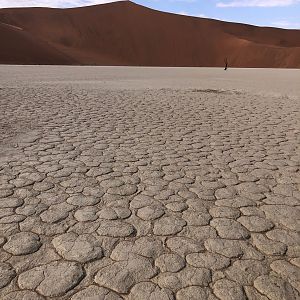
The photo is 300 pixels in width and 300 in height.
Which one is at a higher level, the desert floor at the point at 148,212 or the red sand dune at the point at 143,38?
the desert floor at the point at 148,212

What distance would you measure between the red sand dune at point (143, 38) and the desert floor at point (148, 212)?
142 feet

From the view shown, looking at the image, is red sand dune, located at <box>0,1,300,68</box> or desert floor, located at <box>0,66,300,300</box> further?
red sand dune, located at <box>0,1,300,68</box>

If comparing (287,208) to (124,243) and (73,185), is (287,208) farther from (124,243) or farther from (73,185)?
(73,185)

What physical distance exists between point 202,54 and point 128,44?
11703 mm

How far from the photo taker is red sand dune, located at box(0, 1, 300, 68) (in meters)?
58.0

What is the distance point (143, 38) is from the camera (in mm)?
64375

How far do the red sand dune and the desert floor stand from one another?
43.2 metres

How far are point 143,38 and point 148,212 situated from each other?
63765 mm

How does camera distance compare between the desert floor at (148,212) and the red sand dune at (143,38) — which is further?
the red sand dune at (143,38)

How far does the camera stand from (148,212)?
3.34 meters

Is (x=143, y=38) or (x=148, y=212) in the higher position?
(x=148, y=212)

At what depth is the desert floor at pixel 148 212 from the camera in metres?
2.36

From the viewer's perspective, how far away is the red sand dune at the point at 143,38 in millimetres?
57969

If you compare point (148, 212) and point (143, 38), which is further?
point (143, 38)
